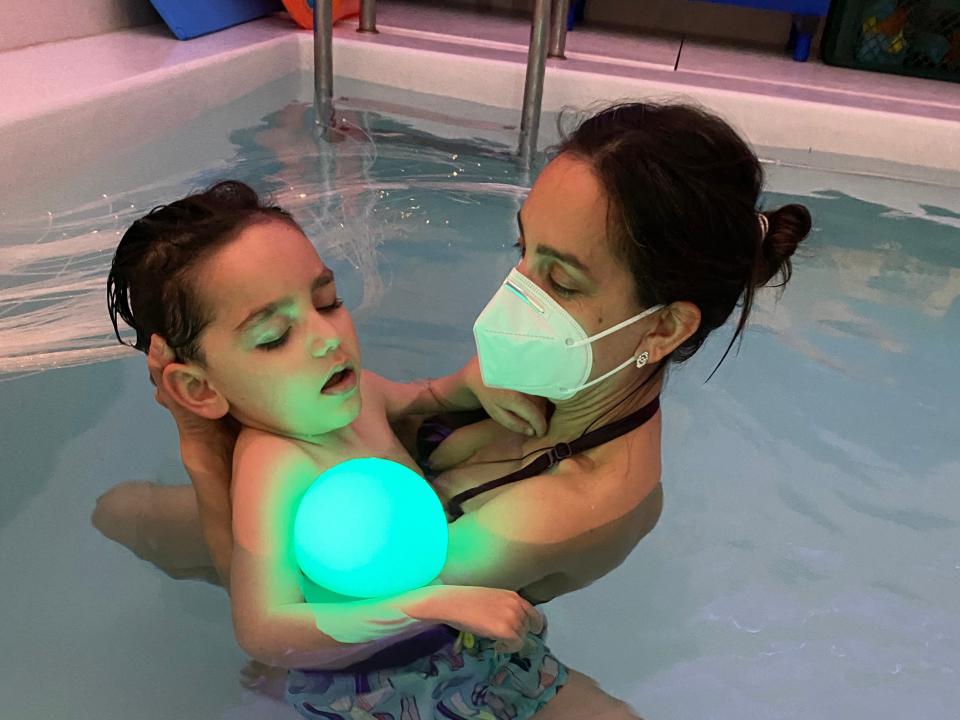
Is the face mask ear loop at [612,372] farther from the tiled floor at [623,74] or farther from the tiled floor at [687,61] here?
the tiled floor at [687,61]

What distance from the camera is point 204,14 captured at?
387cm

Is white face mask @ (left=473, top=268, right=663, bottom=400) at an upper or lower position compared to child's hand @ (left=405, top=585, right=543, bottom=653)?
upper

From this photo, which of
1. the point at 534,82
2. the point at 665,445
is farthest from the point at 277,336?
the point at 534,82

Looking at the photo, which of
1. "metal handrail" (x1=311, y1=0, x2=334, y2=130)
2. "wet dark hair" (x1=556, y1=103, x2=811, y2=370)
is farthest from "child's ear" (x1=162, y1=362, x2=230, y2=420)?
"metal handrail" (x1=311, y1=0, x2=334, y2=130)

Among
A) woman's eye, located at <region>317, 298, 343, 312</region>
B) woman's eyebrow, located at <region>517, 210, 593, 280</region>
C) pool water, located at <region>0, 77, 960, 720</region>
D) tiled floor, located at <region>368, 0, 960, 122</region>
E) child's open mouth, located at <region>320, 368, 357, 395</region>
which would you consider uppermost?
A: woman's eyebrow, located at <region>517, 210, 593, 280</region>

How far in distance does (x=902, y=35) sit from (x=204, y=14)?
3211 millimetres

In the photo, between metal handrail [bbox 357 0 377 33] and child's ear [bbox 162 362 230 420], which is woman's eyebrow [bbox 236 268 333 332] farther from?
metal handrail [bbox 357 0 377 33]

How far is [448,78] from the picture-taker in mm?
3883

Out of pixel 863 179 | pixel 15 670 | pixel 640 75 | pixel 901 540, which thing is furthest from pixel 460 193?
pixel 15 670

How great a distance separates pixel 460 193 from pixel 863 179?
5.20 ft

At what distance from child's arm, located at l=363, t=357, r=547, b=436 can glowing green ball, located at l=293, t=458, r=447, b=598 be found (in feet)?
1.03

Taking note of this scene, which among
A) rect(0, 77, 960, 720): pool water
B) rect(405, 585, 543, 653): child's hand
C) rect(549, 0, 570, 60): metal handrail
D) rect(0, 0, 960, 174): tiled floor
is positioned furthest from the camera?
rect(549, 0, 570, 60): metal handrail

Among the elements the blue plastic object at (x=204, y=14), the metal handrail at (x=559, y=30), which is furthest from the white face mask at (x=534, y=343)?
the blue plastic object at (x=204, y=14)

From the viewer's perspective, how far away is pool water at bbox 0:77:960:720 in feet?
A: 5.75
